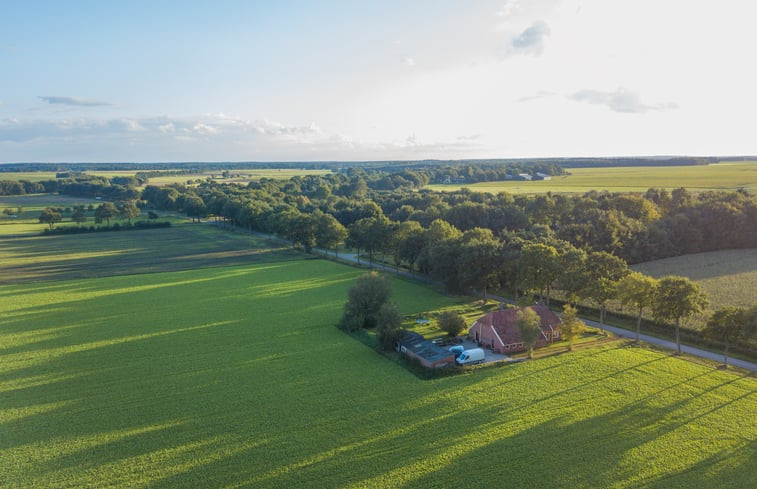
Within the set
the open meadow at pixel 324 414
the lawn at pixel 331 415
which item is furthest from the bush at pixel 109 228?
the lawn at pixel 331 415

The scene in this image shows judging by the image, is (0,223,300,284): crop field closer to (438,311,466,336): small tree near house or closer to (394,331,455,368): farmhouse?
(438,311,466,336): small tree near house

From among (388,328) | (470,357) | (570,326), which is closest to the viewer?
(470,357)

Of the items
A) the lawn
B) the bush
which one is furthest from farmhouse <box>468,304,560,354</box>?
the bush

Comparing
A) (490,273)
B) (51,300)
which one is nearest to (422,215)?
(490,273)

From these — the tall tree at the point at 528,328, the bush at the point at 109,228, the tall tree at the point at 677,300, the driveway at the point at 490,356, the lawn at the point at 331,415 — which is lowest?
the driveway at the point at 490,356

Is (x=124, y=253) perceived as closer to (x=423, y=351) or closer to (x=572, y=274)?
(x=423, y=351)

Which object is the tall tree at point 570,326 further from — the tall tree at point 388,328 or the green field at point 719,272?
the tall tree at point 388,328

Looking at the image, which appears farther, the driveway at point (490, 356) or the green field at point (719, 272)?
the green field at point (719, 272)

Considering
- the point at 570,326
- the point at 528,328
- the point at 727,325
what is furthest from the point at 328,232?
the point at 727,325
